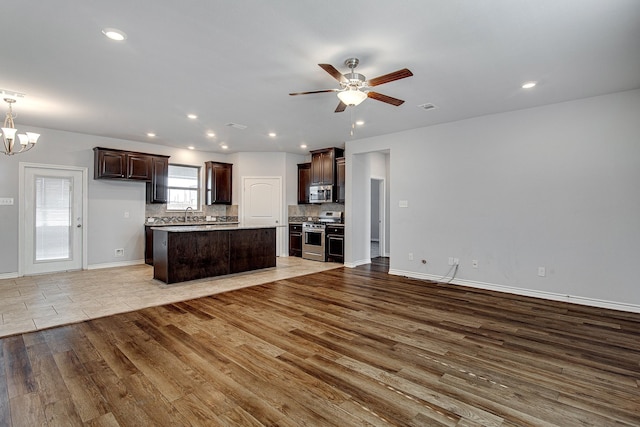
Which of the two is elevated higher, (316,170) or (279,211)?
(316,170)

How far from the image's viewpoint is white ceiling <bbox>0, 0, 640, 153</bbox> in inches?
92.5

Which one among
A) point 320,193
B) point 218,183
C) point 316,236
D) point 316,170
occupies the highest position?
point 316,170

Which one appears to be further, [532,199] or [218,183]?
[218,183]

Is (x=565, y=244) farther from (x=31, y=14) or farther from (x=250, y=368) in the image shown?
(x=31, y=14)

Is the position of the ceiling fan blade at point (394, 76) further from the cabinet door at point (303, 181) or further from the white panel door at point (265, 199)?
the white panel door at point (265, 199)

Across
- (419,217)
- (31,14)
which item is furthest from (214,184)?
(31,14)

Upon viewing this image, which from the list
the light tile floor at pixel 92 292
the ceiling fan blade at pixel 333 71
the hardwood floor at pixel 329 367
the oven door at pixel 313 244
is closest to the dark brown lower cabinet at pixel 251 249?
the light tile floor at pixel 92 292

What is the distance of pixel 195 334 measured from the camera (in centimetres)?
313

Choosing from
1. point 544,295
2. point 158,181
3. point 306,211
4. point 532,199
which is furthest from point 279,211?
point 544,295

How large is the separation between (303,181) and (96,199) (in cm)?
464

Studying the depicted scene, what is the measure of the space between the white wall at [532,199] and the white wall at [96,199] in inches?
221

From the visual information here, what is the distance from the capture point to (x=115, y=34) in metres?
2.65

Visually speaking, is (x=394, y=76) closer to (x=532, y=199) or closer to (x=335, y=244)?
(x=532, y=199)

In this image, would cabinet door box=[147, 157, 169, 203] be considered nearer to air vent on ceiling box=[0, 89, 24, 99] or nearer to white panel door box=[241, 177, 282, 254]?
white panel door box=[241, 177, 282, 254]
